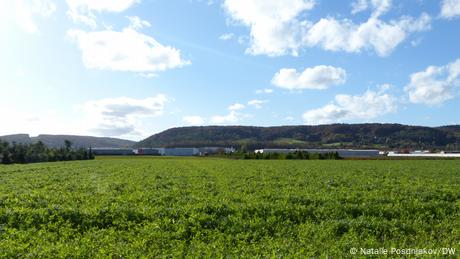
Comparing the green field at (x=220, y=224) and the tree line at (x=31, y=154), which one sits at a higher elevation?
the tree line at (x=31, y=154)

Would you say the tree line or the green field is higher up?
the tree line

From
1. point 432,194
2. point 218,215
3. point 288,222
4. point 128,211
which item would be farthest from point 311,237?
point 432,194

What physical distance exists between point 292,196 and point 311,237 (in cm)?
714

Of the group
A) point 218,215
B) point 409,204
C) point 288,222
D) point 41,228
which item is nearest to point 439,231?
point 409,204

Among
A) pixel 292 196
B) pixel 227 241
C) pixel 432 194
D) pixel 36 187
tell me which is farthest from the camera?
pixel 36 187

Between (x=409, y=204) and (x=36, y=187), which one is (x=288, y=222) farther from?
(x=36, y=187)

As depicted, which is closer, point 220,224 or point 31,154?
point 220,224

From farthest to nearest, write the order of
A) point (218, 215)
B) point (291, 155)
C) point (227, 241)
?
point (291, 155) < point (218, 215) < point (227, 241)

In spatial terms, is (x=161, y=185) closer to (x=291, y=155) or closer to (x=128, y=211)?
(x=128, y=211)

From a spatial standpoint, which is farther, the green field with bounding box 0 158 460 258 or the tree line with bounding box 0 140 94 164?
the tree line with bounding box 0 140 94 164

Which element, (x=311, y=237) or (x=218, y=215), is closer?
(x=311, y=237)

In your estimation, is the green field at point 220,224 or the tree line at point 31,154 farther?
the tree line at point 31,154

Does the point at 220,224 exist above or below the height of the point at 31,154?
below

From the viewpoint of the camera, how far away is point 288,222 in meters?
16.7
